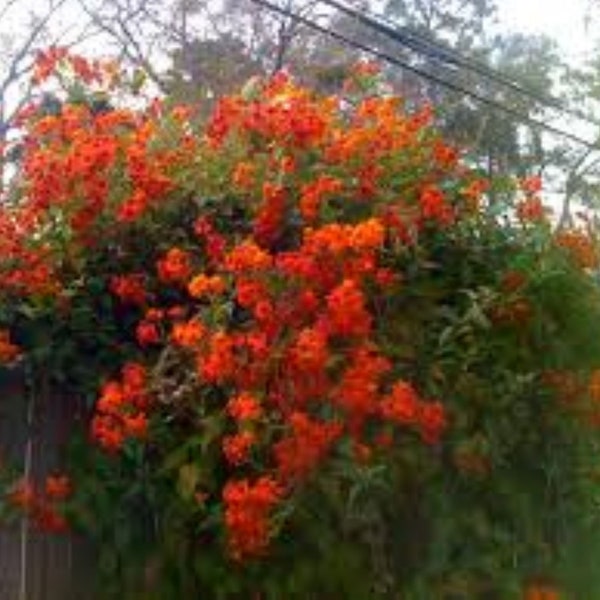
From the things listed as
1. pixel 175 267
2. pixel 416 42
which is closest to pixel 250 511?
pixel 175 267

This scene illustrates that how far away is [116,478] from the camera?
15.5ft

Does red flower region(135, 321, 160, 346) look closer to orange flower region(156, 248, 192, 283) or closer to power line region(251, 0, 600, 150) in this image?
orange flower region(156, 248, 192, 283)

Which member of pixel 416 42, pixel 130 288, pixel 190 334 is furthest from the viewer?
pixel 416 42

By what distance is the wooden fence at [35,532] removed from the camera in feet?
15.9

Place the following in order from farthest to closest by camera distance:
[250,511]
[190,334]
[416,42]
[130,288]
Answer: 1. [416,42]
2. [130,288]
3. [190,334]
4. [250,511]

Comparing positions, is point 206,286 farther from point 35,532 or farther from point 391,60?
point 391,60

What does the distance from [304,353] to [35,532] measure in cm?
131

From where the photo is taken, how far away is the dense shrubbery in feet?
14.4

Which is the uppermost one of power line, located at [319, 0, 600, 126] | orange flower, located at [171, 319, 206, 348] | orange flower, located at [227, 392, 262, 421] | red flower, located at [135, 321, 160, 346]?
power line, located at [319, 0, 600, 126]

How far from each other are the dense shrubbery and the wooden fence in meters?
0.12

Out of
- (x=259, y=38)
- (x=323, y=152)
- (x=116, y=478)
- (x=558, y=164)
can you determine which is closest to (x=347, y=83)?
(x=323, y=152)

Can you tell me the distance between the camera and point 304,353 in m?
4.28

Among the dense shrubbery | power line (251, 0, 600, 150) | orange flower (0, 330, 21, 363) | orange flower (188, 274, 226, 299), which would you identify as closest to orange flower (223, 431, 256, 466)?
the dense shrubbery

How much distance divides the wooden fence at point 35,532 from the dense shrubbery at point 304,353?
0.12 meters
